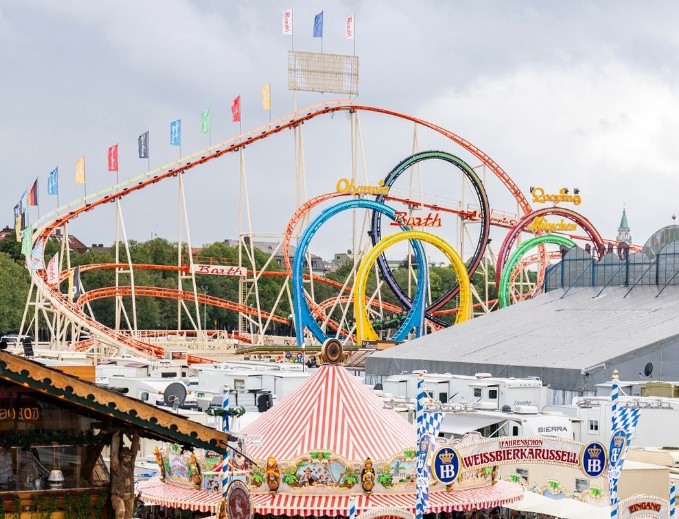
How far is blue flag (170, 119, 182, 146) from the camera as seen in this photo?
6981 centimetres

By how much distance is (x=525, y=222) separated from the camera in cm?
7100

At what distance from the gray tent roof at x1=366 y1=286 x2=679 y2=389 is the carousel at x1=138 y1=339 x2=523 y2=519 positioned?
65.1 ft

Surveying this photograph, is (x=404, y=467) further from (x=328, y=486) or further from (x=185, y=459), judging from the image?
(x=185, y=459)

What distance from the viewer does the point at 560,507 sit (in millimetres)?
24219

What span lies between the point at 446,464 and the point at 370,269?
4437 centimetres

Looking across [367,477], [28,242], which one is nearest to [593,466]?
[367,477]

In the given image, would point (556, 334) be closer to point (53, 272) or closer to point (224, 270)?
point (53, 272)

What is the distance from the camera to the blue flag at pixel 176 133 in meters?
69.8

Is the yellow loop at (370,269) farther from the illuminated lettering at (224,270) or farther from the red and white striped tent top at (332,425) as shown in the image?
the red and white striped tent top at (332,425)

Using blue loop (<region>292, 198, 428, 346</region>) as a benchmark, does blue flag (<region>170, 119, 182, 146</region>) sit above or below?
above

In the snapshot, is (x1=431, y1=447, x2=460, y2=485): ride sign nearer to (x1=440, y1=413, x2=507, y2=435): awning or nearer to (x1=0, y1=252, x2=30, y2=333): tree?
(x1=440, y1=413, x2=507, y2=435): awning

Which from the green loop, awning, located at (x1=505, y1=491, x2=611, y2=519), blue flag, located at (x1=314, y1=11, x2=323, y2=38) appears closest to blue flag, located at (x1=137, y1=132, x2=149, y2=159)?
blue flag, located at (x1=314, y1=11, x2=323, y2=38)

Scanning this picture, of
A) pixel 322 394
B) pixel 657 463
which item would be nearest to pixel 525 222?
pixel 657 463

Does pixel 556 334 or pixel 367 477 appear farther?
pixel 556 334
